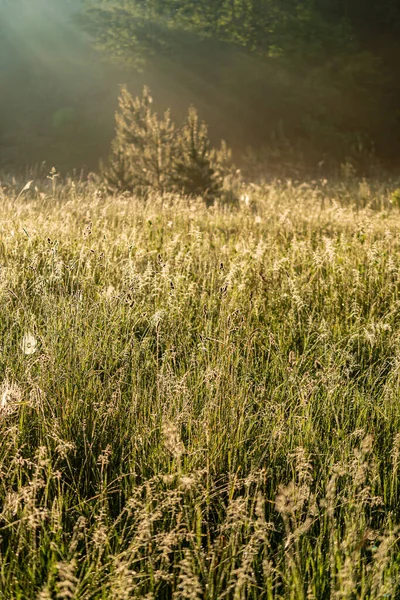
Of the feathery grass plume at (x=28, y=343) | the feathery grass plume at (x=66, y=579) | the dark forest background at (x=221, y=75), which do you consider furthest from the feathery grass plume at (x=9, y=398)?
the dark forest background at (x=221, y=75)

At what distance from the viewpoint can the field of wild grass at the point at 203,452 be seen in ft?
5.17

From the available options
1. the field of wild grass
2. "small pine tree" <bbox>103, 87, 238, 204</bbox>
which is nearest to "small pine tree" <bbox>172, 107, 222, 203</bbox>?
"small pine tree" <bbox>103, 87, 238, 204</bbox>

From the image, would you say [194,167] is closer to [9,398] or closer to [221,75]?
[9,398]

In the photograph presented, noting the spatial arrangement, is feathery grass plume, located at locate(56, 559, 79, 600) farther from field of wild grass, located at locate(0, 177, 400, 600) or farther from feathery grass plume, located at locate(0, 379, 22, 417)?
feathery grass plume, located at locate(0, 379, 22, 417)

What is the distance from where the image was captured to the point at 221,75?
21922 millimetres

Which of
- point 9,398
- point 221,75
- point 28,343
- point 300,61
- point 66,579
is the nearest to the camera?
point 66,579

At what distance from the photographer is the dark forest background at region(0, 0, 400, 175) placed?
18.9 m

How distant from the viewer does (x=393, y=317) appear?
3.38 meters

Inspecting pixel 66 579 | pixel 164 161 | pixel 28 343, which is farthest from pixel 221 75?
pixel 66 579

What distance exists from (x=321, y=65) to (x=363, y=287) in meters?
17.9

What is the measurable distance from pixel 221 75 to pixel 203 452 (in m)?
21.6

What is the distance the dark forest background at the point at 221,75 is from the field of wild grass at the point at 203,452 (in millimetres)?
14231

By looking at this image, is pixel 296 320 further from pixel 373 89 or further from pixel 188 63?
pixel 188 63

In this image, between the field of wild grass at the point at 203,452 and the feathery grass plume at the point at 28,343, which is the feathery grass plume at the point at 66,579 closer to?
the field of wild grass at the point at 203,452
